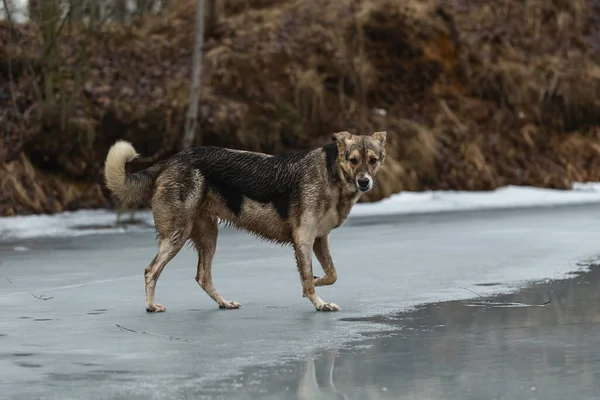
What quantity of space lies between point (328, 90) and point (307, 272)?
1729 cm

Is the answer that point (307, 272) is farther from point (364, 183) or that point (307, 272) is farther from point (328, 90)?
point (328, 90)

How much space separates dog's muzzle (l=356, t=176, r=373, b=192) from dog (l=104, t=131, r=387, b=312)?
11.0 inches

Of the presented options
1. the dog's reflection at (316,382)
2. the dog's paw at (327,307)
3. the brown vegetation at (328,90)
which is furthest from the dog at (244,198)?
the brown vegetation at (328,90)

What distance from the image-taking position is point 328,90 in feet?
93.3

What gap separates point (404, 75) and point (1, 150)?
37.4 ft

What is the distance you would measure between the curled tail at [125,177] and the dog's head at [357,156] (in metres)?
1.82

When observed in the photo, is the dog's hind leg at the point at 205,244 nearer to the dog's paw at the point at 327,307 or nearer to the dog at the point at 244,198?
the dog at the point at 244,198

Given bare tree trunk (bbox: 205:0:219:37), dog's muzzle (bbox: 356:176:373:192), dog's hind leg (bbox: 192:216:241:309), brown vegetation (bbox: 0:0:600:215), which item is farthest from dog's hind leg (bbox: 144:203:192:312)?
bare tree trunk (bbox: 205:0:219:37)

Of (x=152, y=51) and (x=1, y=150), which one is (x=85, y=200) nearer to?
(x=1, y=150)

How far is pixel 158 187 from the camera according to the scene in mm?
11828

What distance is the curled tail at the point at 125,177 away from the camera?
1184 centimetres

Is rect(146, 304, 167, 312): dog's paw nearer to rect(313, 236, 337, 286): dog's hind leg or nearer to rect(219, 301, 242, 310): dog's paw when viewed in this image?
rect(219, 301, 242, 310): dog's paw

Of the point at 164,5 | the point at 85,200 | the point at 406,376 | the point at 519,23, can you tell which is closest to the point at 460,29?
the point at 519,23

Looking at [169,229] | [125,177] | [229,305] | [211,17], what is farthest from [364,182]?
[211,17]
